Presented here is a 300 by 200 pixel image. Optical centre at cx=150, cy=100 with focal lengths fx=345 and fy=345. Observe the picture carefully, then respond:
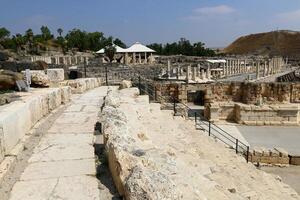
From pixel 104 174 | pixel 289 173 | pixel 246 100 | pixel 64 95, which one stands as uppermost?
pixel 64 95

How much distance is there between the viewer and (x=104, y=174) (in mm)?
4160

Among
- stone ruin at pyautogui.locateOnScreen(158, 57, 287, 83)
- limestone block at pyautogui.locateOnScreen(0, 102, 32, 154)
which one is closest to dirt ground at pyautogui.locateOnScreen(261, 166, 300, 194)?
limestone block at pyautogui.locateOnScreen(0, 102, 32, 154)

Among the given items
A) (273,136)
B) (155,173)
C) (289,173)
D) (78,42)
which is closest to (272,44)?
(78,42)

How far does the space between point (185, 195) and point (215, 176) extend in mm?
3950

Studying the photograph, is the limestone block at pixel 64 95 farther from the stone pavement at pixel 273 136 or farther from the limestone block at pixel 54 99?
the stone pavement at pixel 273 136

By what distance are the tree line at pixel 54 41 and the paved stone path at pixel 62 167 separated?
172 feet

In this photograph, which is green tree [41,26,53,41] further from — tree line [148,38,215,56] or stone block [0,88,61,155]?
stone block [0,88,61,155]

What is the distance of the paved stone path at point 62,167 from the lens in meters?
3.62

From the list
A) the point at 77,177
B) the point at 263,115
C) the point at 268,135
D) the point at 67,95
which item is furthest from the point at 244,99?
the point at 77,177

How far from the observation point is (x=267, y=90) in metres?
22.1

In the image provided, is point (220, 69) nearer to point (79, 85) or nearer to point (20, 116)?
point (79, 85)

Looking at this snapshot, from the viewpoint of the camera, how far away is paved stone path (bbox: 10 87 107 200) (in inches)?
142

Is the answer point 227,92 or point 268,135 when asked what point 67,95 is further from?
point 227,92

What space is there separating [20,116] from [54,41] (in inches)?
2862
